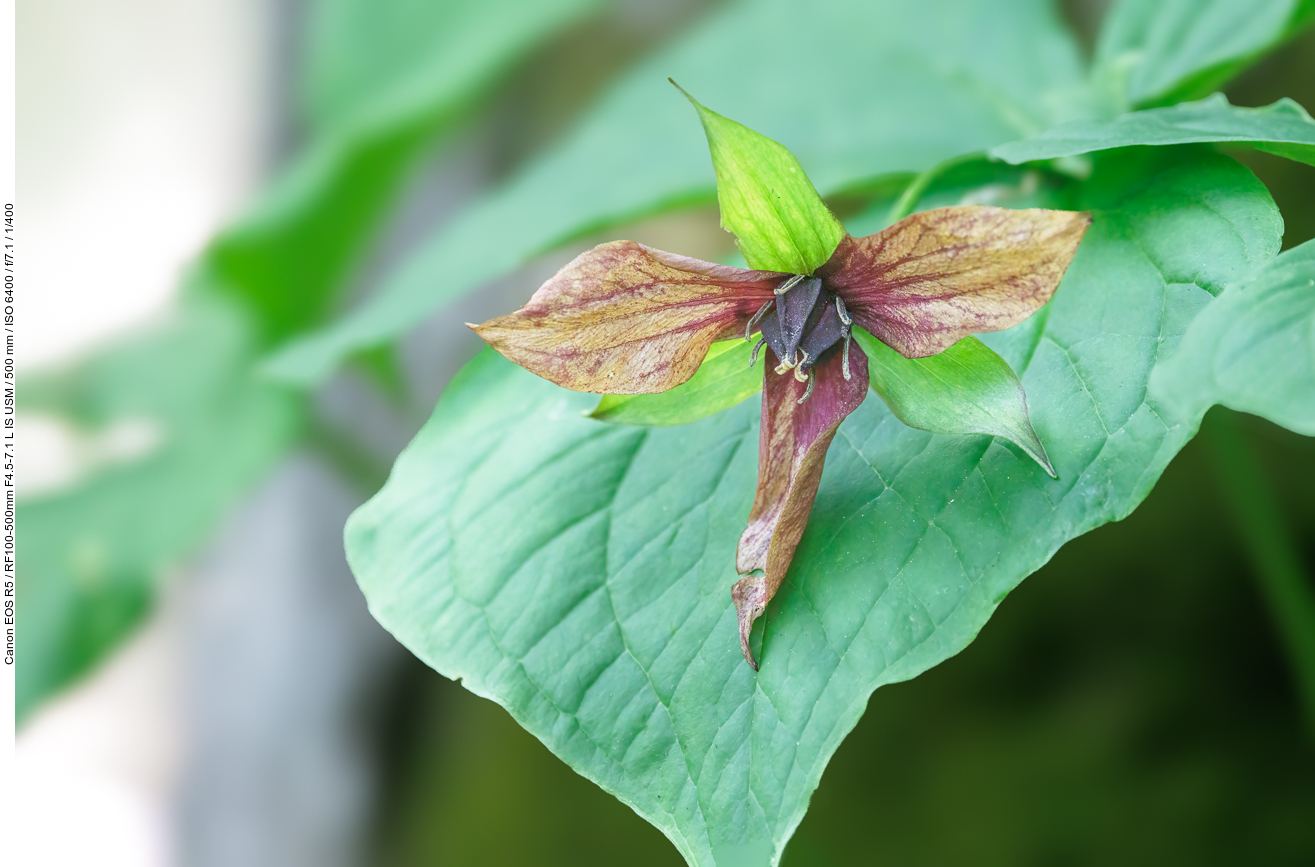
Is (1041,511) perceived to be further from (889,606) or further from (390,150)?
(390,150)

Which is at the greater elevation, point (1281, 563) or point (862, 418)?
point (862, 418)

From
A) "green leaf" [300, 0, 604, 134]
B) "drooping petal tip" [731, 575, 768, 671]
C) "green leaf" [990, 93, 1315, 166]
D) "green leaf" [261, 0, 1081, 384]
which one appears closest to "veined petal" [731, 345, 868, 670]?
"drooping petal tip" [731, 575, 768, 671]

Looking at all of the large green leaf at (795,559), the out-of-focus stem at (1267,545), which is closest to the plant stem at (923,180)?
the large green leaf at (795,559)

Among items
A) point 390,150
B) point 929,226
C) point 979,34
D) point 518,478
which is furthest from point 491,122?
point 929,226

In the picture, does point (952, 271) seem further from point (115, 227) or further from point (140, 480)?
point (115, 227)

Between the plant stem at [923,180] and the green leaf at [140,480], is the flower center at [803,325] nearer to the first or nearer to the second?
the plant stem at [923,180]

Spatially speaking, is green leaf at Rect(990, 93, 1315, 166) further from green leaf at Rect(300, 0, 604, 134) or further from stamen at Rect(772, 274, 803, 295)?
green leaf at Rect(300, 0, 604, 134)
